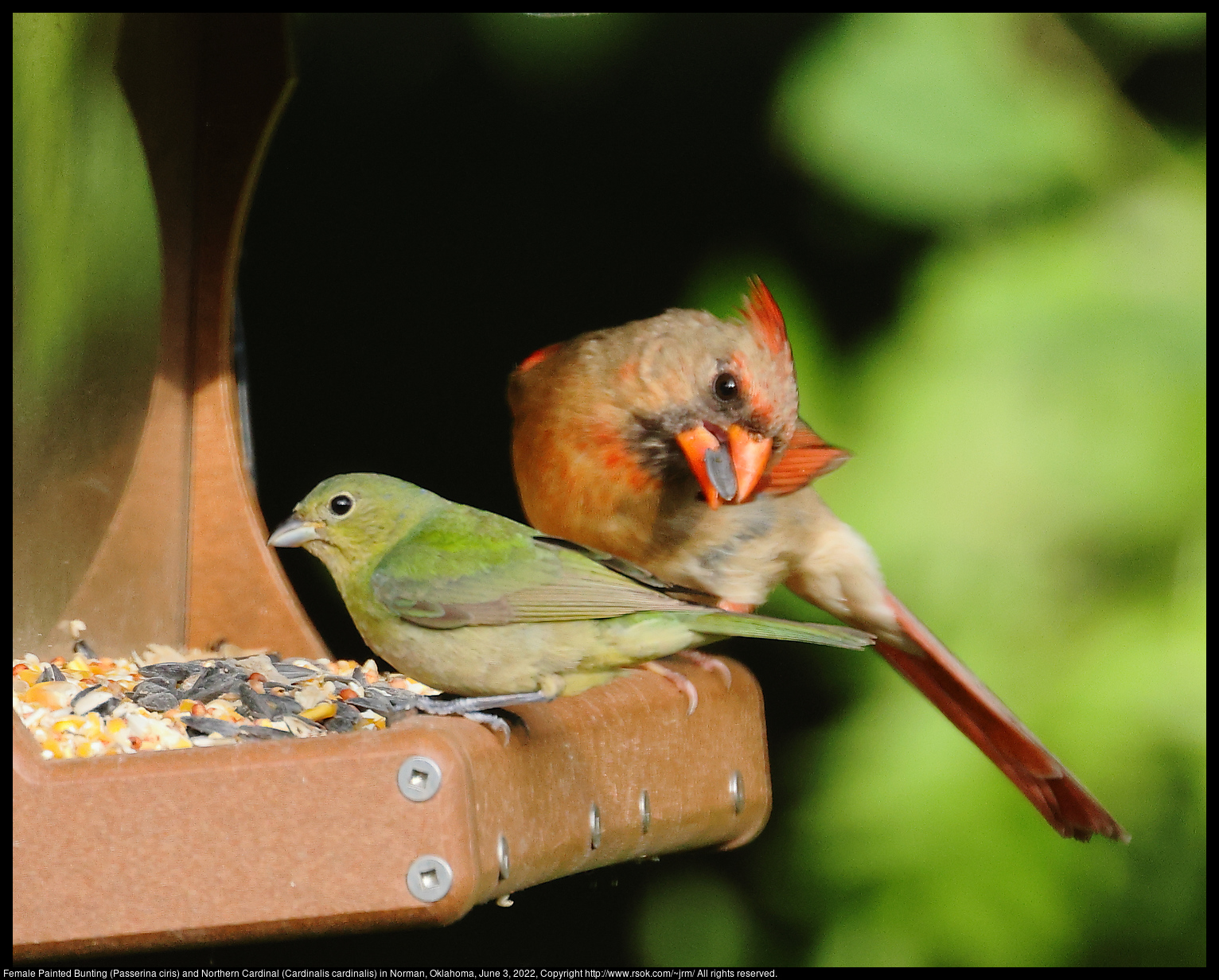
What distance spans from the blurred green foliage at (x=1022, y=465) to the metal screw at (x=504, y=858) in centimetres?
88

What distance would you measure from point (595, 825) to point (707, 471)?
787mm

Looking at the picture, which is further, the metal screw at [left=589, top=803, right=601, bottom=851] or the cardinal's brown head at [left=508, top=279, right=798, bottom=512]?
the cardinal's brown head at [left=508, top=279, right=798, bottom=512]

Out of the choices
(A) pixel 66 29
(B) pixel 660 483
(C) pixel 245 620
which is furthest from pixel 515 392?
(A) pixel 66 29

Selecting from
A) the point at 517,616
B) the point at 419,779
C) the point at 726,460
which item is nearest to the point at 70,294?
the point at 517,616

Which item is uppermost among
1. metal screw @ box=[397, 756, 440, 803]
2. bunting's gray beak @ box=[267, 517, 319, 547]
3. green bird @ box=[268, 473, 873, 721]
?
bunting's gray beak @ box=[267, 517, 319, 547]

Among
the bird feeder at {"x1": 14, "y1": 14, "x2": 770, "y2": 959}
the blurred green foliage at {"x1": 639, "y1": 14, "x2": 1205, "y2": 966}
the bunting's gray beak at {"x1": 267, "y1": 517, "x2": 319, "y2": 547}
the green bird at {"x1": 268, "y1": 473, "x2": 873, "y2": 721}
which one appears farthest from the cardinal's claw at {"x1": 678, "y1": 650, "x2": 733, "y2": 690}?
the bunting's gray beak at {"x1": 267, "y1": 517, "x2": 319, "y2": 547}

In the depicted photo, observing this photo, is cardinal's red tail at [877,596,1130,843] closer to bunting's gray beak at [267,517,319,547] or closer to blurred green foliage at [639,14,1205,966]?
blurred green foliage at [639,14,1205,966]

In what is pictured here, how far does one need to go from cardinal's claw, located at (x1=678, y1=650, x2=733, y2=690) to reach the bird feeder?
0.03m

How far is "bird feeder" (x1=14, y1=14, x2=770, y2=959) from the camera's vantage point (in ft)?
4.15

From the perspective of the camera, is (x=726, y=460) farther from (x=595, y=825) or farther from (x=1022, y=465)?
(x=595, y=825)

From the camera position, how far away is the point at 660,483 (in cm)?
244

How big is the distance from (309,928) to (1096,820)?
1.50 metres

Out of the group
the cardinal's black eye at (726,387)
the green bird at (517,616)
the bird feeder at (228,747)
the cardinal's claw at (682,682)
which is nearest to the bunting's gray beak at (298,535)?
the green bird at (517,616)

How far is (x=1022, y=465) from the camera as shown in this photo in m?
2.08
